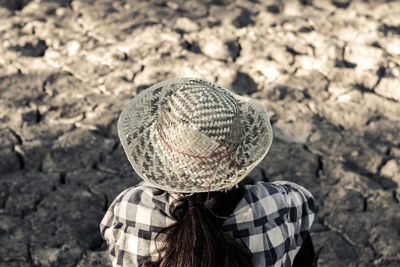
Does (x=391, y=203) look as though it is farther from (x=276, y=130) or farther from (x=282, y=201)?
(x=282, y=201)

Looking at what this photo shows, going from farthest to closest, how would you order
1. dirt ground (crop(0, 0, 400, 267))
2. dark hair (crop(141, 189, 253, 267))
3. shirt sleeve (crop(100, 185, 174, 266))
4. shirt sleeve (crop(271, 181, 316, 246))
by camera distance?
dirt ground (crop(0, 0, 400, 267)) → shirt sleeve (crop(271, 181, 316, 246)) → shirt sleeve (crop(100, 185, 174, 266)) → dark hair (crop(141, 189, 253, 267))

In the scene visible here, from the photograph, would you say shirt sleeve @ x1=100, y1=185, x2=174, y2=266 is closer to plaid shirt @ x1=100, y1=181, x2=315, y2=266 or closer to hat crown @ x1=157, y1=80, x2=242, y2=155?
plaid shirt @ x1=100, y1=181, x2=315, y2=266

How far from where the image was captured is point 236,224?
1105mm

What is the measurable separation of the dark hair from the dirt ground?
853mm

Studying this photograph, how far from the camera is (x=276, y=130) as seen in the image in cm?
245

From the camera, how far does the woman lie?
99 cm

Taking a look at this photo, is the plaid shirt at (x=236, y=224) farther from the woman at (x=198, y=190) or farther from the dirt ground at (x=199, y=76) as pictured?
the dirt ground at (x=199, y=76)

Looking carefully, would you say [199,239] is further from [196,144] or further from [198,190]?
[196,144]

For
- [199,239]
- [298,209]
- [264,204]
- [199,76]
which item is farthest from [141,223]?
[199,76]

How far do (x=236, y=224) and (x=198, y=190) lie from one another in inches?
6.6

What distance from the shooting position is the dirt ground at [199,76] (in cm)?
193

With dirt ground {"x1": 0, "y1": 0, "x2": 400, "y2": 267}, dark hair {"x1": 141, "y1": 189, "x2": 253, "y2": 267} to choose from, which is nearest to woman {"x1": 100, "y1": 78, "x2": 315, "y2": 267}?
dark hair {"x1": 141, "y1": 189, "x2": 253, "y2": 267}

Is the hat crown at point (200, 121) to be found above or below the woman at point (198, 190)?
above

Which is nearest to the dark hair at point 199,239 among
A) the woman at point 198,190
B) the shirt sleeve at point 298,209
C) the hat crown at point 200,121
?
the woman at point 198,190
